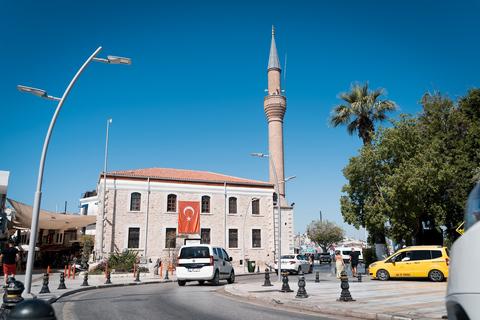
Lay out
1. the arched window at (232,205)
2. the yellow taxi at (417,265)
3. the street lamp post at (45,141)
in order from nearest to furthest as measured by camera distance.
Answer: the street lamp post at (45,141)
the yellow taxi at (417,265)
the arched window at (232,205)

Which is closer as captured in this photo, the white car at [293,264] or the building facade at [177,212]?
the white car at [293,264]

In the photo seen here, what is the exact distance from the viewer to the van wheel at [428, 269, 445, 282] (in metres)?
19.3

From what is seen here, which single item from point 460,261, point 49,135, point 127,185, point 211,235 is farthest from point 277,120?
point 460,261

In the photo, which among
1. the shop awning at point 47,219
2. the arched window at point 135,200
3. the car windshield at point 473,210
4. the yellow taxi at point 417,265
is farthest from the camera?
the arched window at point 135,200

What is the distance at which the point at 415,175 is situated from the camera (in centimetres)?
2402

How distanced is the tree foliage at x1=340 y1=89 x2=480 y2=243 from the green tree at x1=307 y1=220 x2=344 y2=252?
5956 centimetres

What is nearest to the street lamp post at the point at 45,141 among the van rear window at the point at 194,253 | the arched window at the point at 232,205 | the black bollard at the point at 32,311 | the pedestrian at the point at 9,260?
the pedestrian at the point at 9,260

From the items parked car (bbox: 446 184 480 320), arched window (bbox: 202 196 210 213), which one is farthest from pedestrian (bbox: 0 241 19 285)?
arched window (bbox: 202 196 210 213)

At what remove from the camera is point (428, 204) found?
26078mm

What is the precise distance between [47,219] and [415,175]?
93.8ft

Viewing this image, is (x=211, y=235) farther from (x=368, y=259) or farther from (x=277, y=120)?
(x=277, y=120)

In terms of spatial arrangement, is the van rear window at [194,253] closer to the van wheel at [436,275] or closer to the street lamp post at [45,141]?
the street lamp post at [45,141]

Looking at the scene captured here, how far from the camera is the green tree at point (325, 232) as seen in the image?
8719 cm

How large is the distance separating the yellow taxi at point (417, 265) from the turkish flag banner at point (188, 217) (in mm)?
19431
